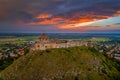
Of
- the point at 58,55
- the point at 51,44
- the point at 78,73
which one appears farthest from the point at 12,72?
the point at 51,44

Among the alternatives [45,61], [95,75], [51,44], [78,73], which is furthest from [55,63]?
[51,44]

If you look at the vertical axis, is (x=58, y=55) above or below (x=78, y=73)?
above

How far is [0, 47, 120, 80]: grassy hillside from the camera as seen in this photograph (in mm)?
61375

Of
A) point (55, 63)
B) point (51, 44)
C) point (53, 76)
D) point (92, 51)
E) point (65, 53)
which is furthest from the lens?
point (51, 44)

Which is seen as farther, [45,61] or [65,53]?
[65,53]

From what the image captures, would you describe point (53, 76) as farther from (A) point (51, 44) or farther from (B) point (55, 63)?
(A) point (51, 44)

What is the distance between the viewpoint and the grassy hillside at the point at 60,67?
6138 cm

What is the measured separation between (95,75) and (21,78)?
21.2 metres

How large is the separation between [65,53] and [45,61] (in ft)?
25.9

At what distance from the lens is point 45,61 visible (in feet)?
215

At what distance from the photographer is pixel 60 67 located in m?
63.8

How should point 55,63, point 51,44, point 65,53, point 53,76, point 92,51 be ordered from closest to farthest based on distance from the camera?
point 53,76 < point 55,63 < point 65,53 < point 92,51 < point 51,44

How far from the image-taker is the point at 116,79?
211 ft

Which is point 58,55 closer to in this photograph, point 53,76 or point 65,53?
point 65,53
